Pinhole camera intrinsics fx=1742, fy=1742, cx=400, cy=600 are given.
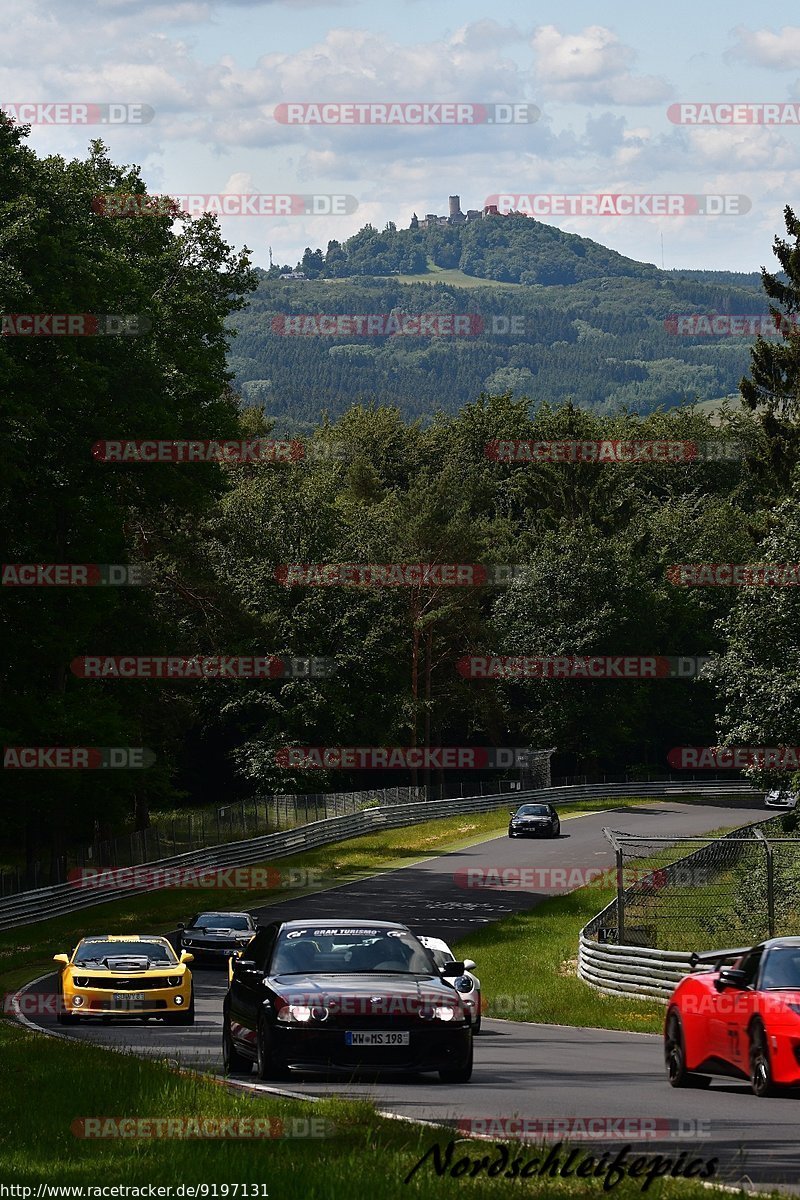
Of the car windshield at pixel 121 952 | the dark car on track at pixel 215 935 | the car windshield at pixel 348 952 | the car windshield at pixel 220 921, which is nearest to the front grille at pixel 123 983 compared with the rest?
the car windshield at pixel 121 952

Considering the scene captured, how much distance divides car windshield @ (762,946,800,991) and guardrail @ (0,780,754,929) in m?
31.6

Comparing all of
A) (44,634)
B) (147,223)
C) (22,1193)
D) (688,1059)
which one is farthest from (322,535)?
(22,1193)

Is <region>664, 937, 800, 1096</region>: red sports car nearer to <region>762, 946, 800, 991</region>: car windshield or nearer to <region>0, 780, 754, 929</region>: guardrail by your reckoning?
<region>762, 946, 800, 991</region>: car windshield

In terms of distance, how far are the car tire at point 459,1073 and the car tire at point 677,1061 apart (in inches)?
68.2

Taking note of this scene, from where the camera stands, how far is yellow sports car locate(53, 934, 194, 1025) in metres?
23.4

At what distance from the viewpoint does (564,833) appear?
222 feet

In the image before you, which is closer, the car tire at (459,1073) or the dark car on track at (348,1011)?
the dark car on track at (348,1011)

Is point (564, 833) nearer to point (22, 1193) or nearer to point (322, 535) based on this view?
point (322, 535)

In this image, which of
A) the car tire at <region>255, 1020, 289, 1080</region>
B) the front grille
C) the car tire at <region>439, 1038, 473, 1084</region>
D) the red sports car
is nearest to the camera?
the red sports car

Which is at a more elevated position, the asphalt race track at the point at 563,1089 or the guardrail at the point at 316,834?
the asphalt race track at the point at 563,1089

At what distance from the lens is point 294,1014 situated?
45.1 feet

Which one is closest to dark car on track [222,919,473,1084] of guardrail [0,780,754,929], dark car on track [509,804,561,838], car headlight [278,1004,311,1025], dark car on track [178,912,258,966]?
car headlight [278,1004,311,1025]

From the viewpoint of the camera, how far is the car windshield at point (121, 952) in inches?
948

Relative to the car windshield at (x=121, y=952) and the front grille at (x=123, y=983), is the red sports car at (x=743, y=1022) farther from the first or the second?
the car windshield at (x=121, y=952)
